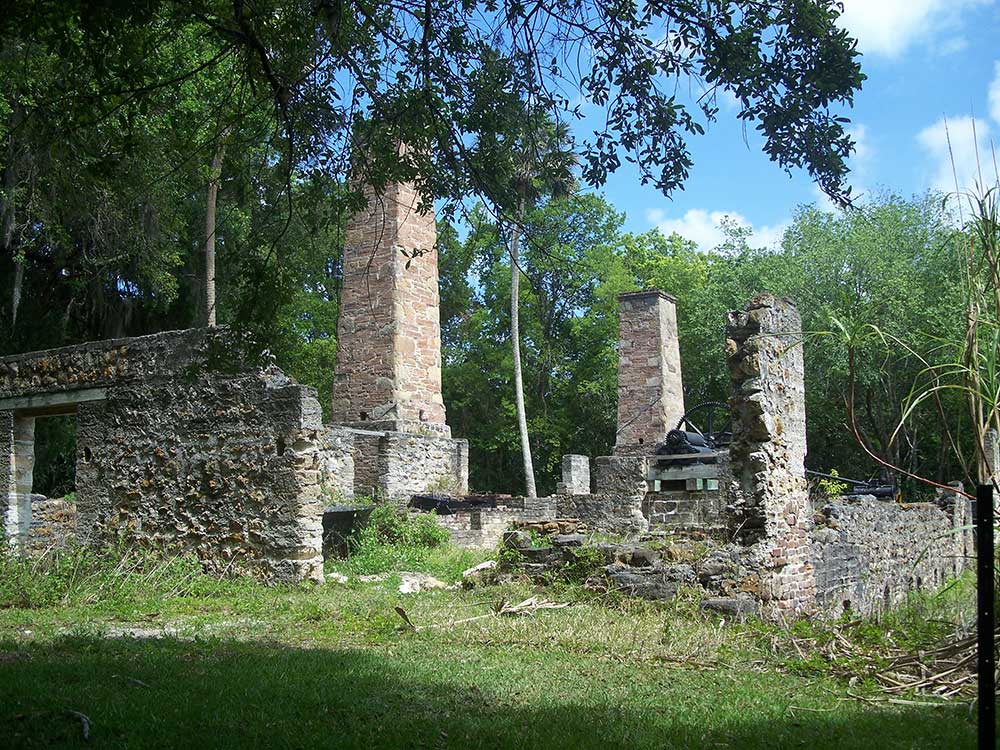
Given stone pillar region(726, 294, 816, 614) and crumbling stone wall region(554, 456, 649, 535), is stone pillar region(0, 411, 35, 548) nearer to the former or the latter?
stone pillar region(726, 294, 816, 614)

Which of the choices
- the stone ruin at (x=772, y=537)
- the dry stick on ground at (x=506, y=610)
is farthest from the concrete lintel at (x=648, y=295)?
the dry stick on ground at (x=506, y=610)

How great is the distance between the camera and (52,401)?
474 inches

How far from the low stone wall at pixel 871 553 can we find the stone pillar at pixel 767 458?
0.86m

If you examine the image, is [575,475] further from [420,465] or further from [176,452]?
[176,452]

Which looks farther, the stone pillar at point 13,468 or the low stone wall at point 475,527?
the low stone wall at point 475,527

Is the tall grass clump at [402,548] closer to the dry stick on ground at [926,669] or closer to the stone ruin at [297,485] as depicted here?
the stone ruin at [297,485]

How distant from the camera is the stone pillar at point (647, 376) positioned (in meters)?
21.4

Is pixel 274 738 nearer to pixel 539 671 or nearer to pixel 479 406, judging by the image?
pixel 539 671

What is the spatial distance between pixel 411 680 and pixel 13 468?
8.93 metres

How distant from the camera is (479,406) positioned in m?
39.6

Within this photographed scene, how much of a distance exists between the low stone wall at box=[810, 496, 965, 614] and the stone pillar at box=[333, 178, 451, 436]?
895cm

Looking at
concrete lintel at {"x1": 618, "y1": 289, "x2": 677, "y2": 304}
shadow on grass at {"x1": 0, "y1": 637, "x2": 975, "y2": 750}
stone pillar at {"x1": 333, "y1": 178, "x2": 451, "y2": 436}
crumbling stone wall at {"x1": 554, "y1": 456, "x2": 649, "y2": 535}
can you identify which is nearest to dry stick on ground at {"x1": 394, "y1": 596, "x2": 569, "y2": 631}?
shadow on grass at {"x1": 0, "y1": 637, "x2": 975, "y2": 750}

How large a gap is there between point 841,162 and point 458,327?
37.1 meters

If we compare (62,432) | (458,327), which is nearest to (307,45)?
(62,432)
